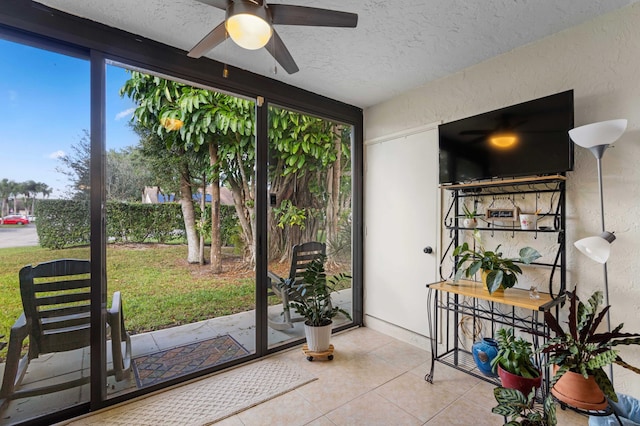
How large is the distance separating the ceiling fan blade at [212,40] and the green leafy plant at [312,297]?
1862mm

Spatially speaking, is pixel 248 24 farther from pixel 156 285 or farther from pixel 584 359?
pixel 584 359

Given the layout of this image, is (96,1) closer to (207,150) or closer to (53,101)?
(53,101)

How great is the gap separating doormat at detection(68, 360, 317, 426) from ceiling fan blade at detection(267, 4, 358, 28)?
229 centimetres

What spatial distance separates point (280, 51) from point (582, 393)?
2302mm

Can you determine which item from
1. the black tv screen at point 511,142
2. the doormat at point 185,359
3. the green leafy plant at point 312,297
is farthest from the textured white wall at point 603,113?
the doormat at point 185,359

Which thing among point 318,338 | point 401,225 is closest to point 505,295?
point 401,225

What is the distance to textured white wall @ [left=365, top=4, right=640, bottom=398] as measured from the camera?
69.1 inches

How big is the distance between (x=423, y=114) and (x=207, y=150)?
6.70 ft

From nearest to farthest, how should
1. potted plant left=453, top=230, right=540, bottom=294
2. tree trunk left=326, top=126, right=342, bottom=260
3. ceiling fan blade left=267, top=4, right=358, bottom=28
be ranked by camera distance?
ceiling fan blade left=267, top=4, right=358, bottom=28 < potted plant left=453, top=230, right=540, bottom=294 < tree trunk left=326, top=126, right=342, bottom=260

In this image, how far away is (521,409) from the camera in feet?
4.25

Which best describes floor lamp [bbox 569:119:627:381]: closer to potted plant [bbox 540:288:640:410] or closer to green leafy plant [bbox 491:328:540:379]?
potted plant [bbox 540:288:640:410]

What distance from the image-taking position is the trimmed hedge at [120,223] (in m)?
1.89

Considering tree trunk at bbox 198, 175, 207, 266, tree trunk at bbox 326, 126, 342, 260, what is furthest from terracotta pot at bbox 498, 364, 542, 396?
tree trunk at bbox 198, 175, 207, 266

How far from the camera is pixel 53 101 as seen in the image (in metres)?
1.89
